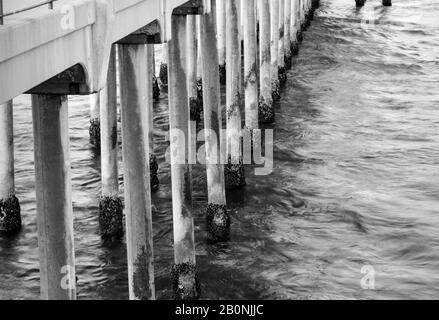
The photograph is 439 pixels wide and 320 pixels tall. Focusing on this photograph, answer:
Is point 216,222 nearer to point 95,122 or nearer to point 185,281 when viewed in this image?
point 185,281

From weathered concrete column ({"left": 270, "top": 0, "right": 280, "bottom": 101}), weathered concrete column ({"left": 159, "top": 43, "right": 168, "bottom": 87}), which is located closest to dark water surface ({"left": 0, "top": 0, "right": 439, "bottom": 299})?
weathered concrete column ({"left": 270, "top": 0, "right": 280, "bottom": 101})

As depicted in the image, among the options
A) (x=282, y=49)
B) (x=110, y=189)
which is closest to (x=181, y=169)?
(x=110, y=189)

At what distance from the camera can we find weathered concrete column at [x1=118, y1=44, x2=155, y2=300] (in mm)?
9758

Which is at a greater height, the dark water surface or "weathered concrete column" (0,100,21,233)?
"weathered concrete column" (0,100,21,233)

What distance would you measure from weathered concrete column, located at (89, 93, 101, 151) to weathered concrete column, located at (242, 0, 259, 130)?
116 inches

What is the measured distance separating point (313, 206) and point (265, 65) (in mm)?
4068

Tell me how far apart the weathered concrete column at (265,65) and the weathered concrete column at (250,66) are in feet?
4.66

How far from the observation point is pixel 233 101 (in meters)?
15.7

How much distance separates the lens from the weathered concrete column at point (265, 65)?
18.7m

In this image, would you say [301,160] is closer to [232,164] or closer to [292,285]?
[232,164]

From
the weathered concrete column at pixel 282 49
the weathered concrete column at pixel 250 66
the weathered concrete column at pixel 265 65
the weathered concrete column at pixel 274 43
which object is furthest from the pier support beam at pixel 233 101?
the weathered concrete column at pixel 282 49

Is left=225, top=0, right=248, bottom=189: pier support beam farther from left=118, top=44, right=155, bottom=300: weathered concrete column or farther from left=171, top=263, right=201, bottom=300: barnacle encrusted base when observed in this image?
left=118, top=44, right=155, bottom=300: weathered concrete column

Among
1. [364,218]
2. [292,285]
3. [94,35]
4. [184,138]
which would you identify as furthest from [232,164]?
[94,35]
